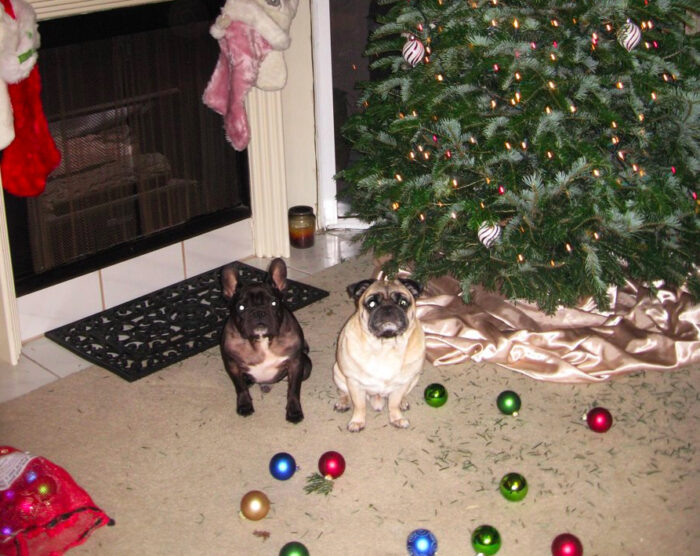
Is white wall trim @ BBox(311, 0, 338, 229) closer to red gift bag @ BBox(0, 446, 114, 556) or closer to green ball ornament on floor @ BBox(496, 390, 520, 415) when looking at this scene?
green ball ornament on floor @ BBox(496, 390, 520, 415)

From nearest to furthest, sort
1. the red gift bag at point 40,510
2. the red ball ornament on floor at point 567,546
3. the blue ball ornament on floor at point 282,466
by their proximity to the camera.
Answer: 1. the red ball ornament on floor at point 567,546
2. the red gift bag at point 40,510
3. the blue ball ornament on floor at point 282,466

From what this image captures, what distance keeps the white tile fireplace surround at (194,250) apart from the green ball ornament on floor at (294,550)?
1.76 m

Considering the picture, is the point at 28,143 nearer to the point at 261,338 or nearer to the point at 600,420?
the point at 261,338

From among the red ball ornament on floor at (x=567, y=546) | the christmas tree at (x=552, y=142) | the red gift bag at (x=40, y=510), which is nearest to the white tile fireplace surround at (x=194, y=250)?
the christmas tree at (x=552, y=142)

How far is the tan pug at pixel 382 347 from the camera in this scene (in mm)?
2824

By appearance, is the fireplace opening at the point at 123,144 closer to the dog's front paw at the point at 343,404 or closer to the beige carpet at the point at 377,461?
the beige carpet at the point at 377,461

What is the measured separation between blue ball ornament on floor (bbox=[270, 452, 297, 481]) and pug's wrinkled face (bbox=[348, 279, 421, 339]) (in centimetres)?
46

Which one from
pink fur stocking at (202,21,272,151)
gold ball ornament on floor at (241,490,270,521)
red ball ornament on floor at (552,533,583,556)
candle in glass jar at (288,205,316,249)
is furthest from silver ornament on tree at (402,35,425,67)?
red ball ornament on floor at (552,533,583,556)

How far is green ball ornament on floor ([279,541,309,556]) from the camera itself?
7.72 feet

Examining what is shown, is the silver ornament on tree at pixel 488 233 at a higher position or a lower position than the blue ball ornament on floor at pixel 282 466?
higher

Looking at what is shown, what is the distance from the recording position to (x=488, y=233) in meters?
3.14

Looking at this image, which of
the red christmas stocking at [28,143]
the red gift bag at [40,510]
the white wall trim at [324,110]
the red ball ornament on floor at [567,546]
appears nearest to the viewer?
the red ball ornament on floor at [567,546]

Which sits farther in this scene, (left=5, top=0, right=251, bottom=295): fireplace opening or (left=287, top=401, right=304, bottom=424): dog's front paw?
(left=5, top=0, right=251, bottom=295): fireplace opening

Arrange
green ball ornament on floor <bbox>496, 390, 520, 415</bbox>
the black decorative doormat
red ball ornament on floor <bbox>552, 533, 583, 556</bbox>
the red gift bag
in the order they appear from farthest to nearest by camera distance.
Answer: the black decorative doormat, green ball ornament on floor <bbox>496, 390, 520, 415</bbox>, the red gift bag, red ball ornament on floor <bbox>552, 533, 583, 556</bbox>
